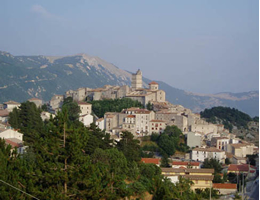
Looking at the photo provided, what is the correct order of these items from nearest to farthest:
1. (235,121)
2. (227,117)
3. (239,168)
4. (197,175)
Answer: (197,175) → (239,168) → (235,121) → (227,117)

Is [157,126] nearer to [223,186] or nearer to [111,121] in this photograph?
[111,121]

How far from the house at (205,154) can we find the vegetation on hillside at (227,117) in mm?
21627

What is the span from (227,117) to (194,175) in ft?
131

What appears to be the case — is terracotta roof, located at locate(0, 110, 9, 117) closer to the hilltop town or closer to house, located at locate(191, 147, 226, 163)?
the hilltop town

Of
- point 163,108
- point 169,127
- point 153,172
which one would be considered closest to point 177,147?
point 169,127

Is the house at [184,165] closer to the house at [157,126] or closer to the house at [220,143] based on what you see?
the house at [157,126]

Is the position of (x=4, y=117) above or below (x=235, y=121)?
below

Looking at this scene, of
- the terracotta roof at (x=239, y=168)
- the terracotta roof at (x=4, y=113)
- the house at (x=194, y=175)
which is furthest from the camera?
the terracotta roof at (x=4, y=113)

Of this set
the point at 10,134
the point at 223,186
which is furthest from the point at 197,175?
the point at 10,134

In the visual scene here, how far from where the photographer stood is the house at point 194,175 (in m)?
36.8

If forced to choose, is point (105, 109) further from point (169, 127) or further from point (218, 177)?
point (218, 177)

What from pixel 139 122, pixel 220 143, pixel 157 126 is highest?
pixel 139 122

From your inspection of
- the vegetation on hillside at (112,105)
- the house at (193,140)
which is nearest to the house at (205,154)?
the house at (193,140)

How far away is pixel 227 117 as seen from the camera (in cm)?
7612
